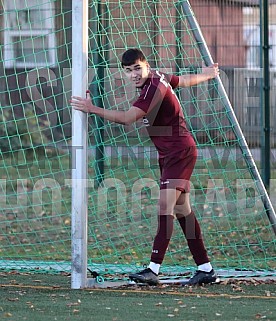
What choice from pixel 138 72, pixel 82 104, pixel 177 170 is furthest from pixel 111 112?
pixel 177 170

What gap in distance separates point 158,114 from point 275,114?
18.8ft

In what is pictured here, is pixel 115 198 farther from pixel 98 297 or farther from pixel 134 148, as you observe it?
pixel 98 297

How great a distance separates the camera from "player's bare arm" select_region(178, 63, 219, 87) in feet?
20.7

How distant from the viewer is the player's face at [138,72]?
5.86m

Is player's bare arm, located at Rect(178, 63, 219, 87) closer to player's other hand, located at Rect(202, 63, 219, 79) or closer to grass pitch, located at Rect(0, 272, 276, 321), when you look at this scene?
player's other hand, located at Rect(202, 63, 219, 79)

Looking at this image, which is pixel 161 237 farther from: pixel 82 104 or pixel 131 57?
pixel 131 57

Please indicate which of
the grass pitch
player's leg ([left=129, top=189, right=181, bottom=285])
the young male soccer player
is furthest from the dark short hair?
the grass pitch

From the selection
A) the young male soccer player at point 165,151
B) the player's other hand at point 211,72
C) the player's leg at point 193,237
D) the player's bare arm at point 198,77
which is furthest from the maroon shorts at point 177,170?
the player's other hand at point 211,72

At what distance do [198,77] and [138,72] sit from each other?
66cm

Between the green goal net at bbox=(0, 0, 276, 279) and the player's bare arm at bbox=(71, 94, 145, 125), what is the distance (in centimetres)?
116

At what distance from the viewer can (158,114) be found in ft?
19.7

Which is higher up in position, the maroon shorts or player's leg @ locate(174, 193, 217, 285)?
the maroon shorts

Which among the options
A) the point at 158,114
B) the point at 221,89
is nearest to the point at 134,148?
the point at 221,89

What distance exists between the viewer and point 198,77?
6379 millimetres
